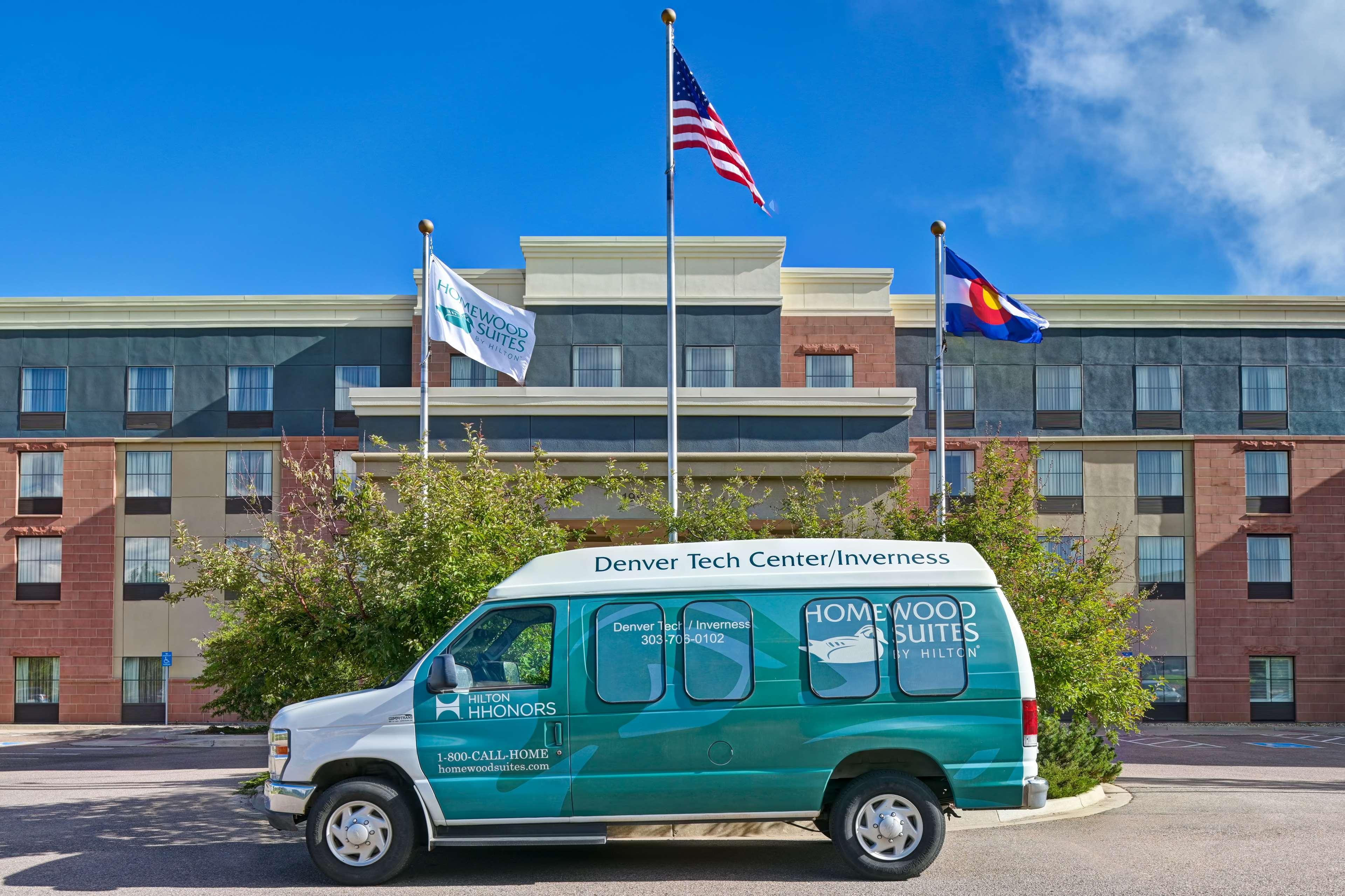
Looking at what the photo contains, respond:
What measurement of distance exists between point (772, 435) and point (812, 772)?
1521 centimetres

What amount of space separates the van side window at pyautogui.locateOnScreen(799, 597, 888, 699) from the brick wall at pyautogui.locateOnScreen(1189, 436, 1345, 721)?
86.7 ft

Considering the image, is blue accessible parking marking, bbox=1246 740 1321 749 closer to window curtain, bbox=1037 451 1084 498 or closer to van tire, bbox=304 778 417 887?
window curtain, bbox=1037 451 1084 498

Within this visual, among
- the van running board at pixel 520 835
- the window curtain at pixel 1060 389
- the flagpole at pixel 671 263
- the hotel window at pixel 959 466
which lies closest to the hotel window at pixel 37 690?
the flagpole at pixel 671 263

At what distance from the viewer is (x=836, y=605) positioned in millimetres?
9422

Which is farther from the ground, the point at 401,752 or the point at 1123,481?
the point at 1123,481

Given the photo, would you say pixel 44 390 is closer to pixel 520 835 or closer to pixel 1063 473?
pixel 1063 473

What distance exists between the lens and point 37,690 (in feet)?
108

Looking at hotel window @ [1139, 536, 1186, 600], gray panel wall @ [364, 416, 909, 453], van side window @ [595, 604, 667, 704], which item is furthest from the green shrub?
hotel window @ [1139, 536, 1186, 600]

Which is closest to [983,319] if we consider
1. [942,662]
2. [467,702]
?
[942,662]

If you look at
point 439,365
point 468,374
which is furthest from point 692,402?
point 439,365

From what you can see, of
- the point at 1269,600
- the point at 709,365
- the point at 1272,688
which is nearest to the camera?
the point at 709,365

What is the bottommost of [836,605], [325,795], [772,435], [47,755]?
[47,755]

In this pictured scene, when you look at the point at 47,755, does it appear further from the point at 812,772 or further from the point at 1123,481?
the point at 1123,481

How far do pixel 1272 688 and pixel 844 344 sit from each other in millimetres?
15717
